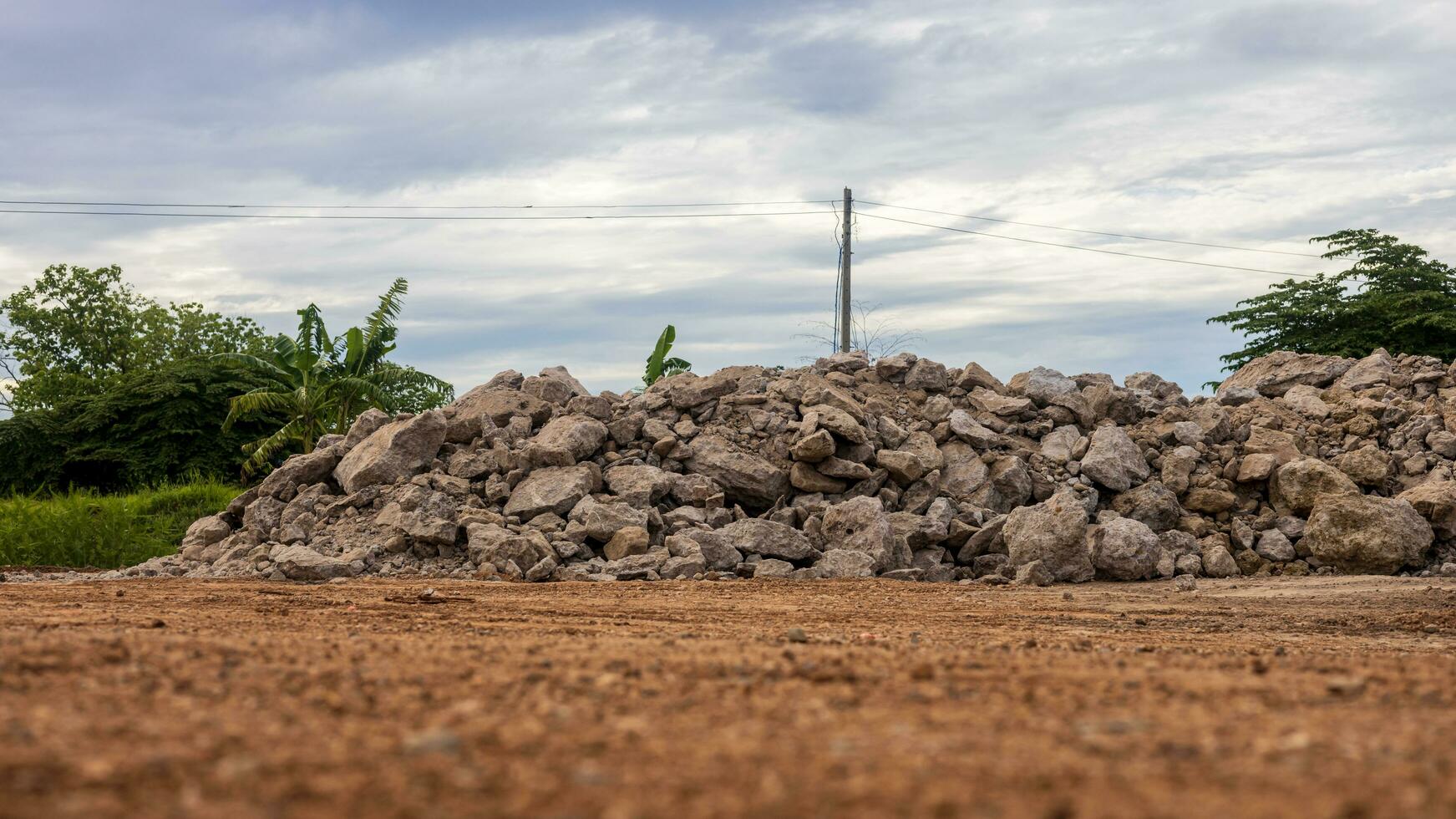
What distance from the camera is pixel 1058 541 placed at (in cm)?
1393

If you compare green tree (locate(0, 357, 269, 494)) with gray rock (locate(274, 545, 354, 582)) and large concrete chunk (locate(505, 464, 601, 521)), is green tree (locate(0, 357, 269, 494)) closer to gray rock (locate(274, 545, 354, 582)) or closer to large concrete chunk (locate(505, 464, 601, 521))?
gray rock (locate(274, 545, 354, 582))

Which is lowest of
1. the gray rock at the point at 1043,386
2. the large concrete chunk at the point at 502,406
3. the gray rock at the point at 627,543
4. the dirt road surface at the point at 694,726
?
the gray rock at the point at 627,543

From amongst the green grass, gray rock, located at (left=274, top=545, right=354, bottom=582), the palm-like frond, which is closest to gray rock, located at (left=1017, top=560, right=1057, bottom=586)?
gray rock, located at (left=274, top=545, right=354, bottom=582)

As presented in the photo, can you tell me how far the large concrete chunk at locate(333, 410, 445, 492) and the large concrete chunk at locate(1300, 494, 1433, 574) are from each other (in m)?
11.9

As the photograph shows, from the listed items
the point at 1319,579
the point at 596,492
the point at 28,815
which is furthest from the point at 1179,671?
the point at 596,492

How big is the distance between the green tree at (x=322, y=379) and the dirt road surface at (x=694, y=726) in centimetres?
2066

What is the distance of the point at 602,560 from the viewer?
1424 cm

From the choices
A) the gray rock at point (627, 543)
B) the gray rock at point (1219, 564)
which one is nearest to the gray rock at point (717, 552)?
the gray rock at point (627, 543)

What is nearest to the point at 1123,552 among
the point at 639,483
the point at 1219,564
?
the point at 1219,564

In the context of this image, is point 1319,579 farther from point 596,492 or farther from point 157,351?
point 157,351

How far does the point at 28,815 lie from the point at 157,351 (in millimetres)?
45990

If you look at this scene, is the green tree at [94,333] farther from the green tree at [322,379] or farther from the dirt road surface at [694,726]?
the dirt road surface at [694,726]

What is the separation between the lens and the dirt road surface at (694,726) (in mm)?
2859

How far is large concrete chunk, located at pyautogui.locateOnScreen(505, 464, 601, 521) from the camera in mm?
15023
